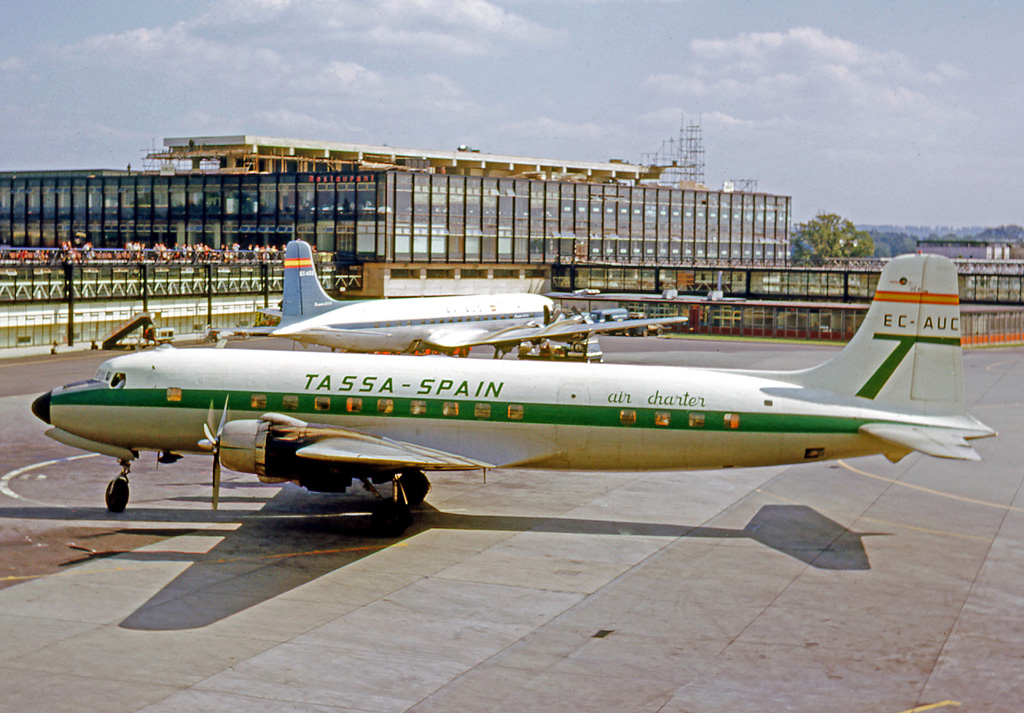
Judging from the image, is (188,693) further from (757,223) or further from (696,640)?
(757,223)

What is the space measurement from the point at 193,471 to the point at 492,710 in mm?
21549

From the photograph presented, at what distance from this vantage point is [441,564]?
2520 centimetres

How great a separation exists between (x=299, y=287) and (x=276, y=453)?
4092 cm

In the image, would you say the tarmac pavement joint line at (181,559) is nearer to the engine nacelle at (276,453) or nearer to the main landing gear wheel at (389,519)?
the main landing gear wheel at (389,519)

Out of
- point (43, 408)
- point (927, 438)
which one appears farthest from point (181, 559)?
point (927, 438)

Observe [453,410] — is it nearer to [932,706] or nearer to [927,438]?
[927,438]

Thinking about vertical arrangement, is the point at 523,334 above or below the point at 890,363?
below

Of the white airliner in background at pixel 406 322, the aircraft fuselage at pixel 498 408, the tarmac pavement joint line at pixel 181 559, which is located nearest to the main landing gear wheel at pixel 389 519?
the tarmac pavement joint line at pixel 181 559

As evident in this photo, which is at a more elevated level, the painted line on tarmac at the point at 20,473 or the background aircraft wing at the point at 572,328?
the background aircraft wing at the point at 572,328

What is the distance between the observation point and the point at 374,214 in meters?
119

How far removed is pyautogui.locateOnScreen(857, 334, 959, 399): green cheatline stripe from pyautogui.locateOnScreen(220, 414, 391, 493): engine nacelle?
14.1 metres

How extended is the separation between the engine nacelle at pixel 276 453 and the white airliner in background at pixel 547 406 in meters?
0.10

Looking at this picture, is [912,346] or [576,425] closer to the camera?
[912,346]

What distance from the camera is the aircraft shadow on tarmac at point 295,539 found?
73.4 feet
